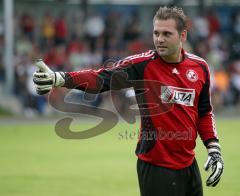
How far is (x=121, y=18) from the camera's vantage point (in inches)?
1192

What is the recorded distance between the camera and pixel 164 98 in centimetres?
570

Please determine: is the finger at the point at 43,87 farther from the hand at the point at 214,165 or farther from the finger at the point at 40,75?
the hand at the point at 214,165

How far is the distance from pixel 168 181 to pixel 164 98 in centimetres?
72

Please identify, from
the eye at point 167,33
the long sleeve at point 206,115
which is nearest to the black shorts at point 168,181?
the long sleeve at point 206,115

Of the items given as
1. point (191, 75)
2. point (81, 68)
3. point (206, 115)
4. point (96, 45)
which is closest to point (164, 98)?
point (191, 75)

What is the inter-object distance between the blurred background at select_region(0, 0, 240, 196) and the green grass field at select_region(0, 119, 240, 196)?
0.02 metres

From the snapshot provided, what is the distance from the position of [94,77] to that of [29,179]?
6.44 m

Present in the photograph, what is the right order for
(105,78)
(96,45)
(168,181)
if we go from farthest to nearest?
(96,45)
(105,78)
(168,181)

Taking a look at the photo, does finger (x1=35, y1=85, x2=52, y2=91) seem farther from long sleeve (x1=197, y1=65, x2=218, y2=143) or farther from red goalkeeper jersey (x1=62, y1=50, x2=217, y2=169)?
long sleeve (x1=197, y1=65, x2=218, y2=143)

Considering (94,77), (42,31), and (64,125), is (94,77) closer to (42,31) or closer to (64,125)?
(64,125)

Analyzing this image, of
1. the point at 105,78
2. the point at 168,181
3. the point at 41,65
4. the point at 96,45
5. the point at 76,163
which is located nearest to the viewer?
the point at 41,65

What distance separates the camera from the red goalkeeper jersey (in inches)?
221

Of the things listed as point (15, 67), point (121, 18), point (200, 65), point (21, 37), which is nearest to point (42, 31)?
point (21, 37)

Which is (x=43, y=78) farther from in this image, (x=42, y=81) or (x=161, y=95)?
(x=161, y=95)
